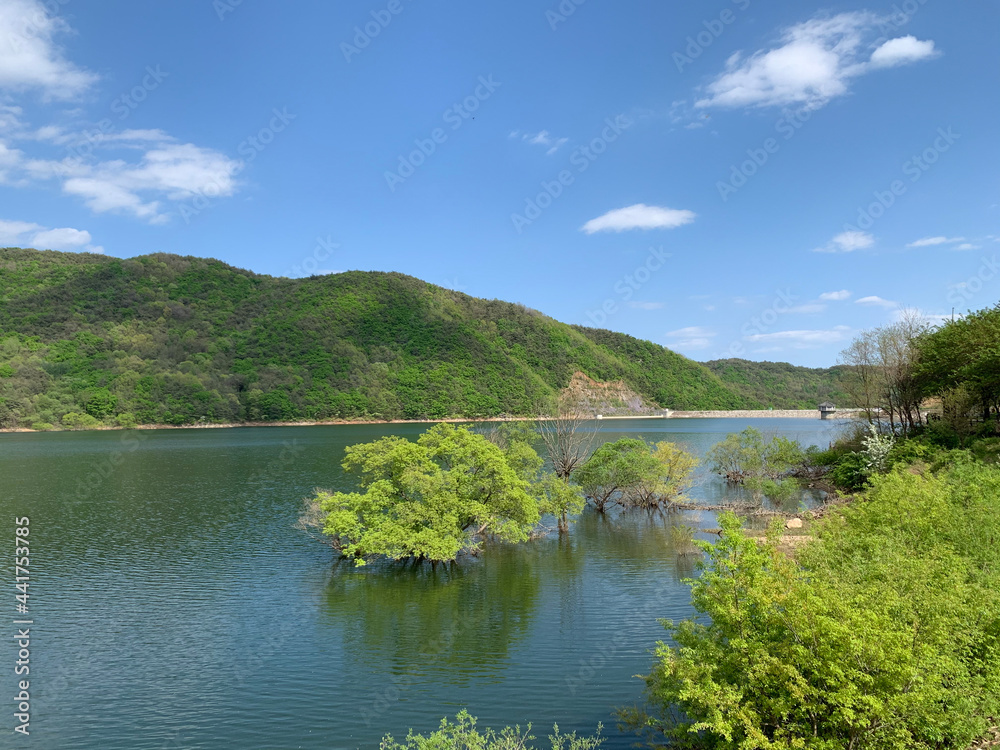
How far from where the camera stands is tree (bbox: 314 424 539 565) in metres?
28.8

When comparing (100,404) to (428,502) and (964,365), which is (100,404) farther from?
(964,365)

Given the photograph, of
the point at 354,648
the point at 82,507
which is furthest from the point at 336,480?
the point at 354,648

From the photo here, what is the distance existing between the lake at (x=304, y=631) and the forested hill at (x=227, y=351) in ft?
354

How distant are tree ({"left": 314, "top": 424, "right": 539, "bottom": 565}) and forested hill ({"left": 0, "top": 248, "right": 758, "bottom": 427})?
11471 cm

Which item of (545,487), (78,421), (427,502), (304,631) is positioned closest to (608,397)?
(78,421)

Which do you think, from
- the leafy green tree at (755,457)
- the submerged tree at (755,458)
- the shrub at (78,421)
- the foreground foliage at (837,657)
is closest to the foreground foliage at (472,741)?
the foreground foliage at (837,657)

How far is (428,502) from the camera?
30.1 m

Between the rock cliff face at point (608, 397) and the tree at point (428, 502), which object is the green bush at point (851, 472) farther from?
the rock cliff face at point (608, 397)

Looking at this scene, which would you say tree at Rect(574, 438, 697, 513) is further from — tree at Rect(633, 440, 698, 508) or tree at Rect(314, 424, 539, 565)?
tree at Rect(314, 424, 539, 565)

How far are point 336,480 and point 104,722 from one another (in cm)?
4021

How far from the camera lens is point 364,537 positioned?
2853 cm

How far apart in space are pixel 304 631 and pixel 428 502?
925cm

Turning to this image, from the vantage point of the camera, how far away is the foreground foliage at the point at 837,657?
10.2m

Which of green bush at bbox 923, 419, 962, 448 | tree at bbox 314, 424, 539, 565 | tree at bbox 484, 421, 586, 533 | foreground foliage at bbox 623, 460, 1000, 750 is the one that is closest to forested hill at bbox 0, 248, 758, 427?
green bush at bbox 923, 419, 962, 448
